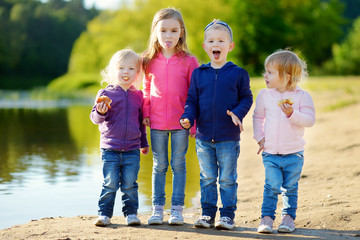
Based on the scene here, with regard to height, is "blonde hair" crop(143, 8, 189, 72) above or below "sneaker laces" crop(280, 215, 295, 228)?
above

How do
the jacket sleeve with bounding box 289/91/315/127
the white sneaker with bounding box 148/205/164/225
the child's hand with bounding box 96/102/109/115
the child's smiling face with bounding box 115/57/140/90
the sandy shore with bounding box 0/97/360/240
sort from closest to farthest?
1. the sandy shore with bounding box 0/97/360/240
2. the jacket sleeve with bounding box 289/91/315/127
3. the child's hand with bounding box 96/102/109/115
4. the white sneaker with bounding box 148/205/164/225
5. the child's smiling face with bounding box 115/57/140/90

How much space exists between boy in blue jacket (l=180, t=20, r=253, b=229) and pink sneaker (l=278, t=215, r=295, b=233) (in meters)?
0.36

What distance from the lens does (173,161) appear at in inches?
172

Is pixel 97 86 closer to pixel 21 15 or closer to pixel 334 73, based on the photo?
pixel 334 73

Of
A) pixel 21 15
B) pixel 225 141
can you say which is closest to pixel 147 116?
pixel 225 141

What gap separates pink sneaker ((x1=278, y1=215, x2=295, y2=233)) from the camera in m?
3.91

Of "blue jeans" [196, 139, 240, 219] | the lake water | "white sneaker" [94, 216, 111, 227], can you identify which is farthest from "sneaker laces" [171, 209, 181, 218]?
the lake water

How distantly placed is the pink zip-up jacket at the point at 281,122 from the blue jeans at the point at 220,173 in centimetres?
25

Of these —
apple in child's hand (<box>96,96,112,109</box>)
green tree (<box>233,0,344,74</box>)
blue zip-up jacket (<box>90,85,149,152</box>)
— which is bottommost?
blue zip-up jacket (<box>90,85,149,152</box>)

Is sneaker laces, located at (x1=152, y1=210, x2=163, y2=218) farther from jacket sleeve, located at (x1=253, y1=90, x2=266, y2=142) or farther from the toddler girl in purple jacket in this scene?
jacket sleeve, located at (x1=253, y1=90, x2=266, y2=142)

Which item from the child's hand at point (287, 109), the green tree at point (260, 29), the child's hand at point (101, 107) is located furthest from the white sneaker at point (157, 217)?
the green tree at point (260, 29)

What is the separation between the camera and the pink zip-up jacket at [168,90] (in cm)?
434

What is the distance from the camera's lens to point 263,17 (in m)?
40.0

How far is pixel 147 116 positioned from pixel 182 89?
1.16ft
